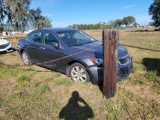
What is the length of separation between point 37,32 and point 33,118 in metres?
3.86

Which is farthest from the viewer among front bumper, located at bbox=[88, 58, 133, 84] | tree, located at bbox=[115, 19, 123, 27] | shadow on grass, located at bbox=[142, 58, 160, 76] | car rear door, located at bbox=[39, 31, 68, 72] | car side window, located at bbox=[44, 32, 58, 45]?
tree, located at bbox=[115, 19, 123, 27]

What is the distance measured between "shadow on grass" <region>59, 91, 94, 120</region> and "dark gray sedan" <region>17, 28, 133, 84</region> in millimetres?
781

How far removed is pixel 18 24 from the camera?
1195 inches

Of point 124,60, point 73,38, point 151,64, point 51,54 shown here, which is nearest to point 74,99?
point 124,60

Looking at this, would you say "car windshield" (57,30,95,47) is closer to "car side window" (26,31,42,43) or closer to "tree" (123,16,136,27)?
"car side window" (26,31,42,43)

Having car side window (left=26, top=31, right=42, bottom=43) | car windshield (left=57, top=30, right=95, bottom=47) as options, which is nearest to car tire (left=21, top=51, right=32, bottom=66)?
car side window (left=26, top=31, right=42, bottom=43)

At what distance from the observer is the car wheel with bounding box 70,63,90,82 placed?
15.8 ft

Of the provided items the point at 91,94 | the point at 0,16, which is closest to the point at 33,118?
the point at 91,94

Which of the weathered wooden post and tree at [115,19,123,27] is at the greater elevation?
tree at [115,19,123,27]

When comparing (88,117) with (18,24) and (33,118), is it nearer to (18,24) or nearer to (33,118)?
(33,118)

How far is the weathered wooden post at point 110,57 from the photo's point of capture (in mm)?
3695

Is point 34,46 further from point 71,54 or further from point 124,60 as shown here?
point 124,60

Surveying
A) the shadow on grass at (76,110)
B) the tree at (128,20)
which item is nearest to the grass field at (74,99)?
the shadow on grass at (76,110)

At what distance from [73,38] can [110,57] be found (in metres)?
2.40
